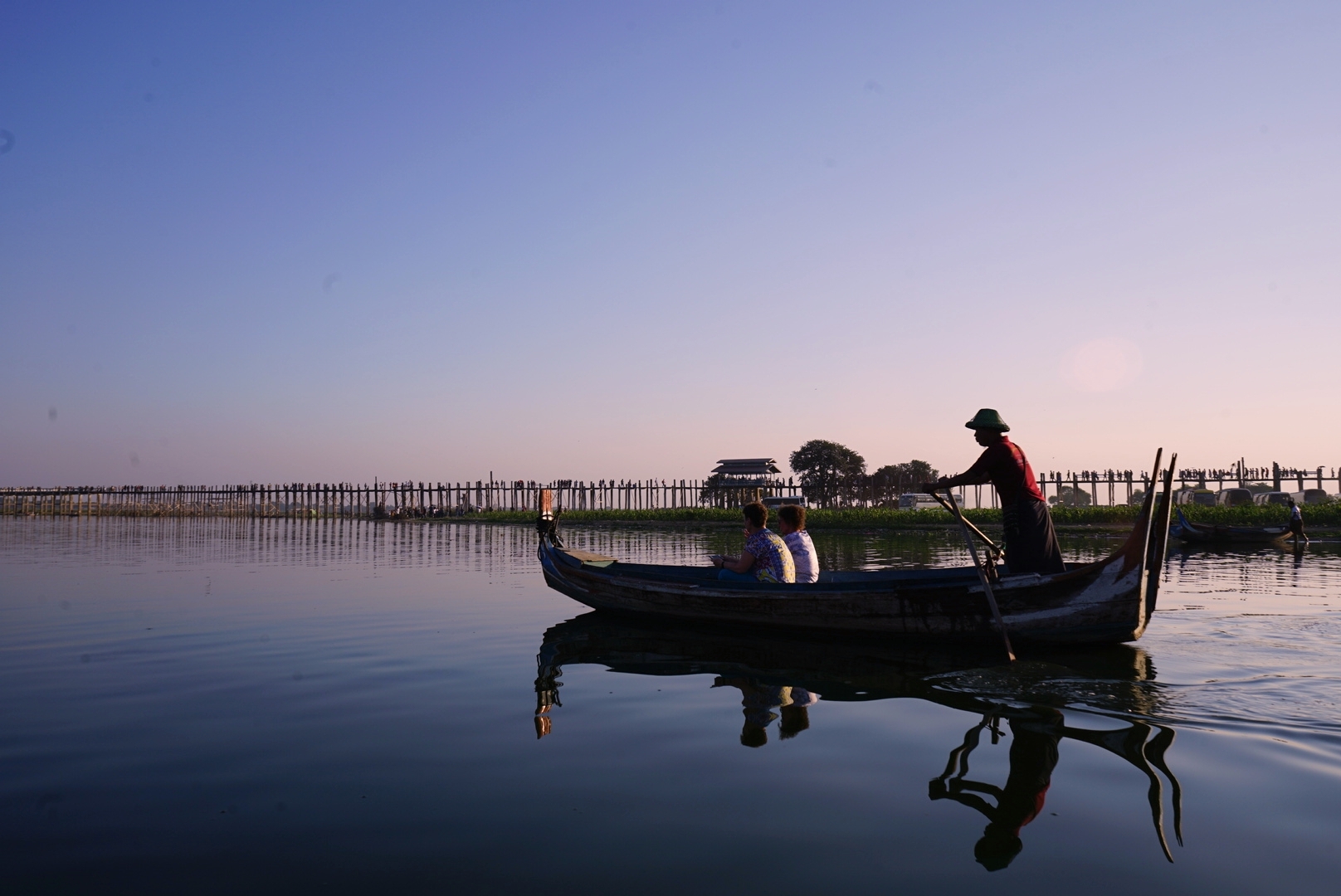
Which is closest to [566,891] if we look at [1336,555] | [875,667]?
[875,667]

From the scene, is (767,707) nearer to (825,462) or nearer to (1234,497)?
(1234,497)

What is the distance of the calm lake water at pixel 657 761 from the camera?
3.79 m

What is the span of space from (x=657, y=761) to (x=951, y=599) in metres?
4.73

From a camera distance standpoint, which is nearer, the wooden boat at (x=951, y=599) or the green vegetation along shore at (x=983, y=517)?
the wooden boat at (x=951, y=599)

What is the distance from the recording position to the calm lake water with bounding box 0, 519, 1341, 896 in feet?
12.5

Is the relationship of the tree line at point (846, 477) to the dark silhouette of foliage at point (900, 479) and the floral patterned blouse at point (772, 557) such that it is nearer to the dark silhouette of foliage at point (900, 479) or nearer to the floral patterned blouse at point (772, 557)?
the dark silhouette of foliage at point (900, 479)

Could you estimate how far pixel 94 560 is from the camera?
22062 mm

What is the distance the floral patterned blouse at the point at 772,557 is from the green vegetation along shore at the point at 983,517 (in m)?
28.2

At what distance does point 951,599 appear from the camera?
9.05 metres

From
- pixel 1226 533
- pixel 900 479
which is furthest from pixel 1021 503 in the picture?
pixel 900 479

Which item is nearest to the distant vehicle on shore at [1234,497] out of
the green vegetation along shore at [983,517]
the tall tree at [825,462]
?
the green vegetation along shore at [983,517]

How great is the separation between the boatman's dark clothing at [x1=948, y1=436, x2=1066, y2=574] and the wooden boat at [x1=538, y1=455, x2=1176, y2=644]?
305 millimetres

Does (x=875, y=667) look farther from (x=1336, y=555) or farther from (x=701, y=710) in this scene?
(x=1336, y=555)

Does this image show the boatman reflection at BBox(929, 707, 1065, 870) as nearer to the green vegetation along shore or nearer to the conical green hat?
the conical green hat
